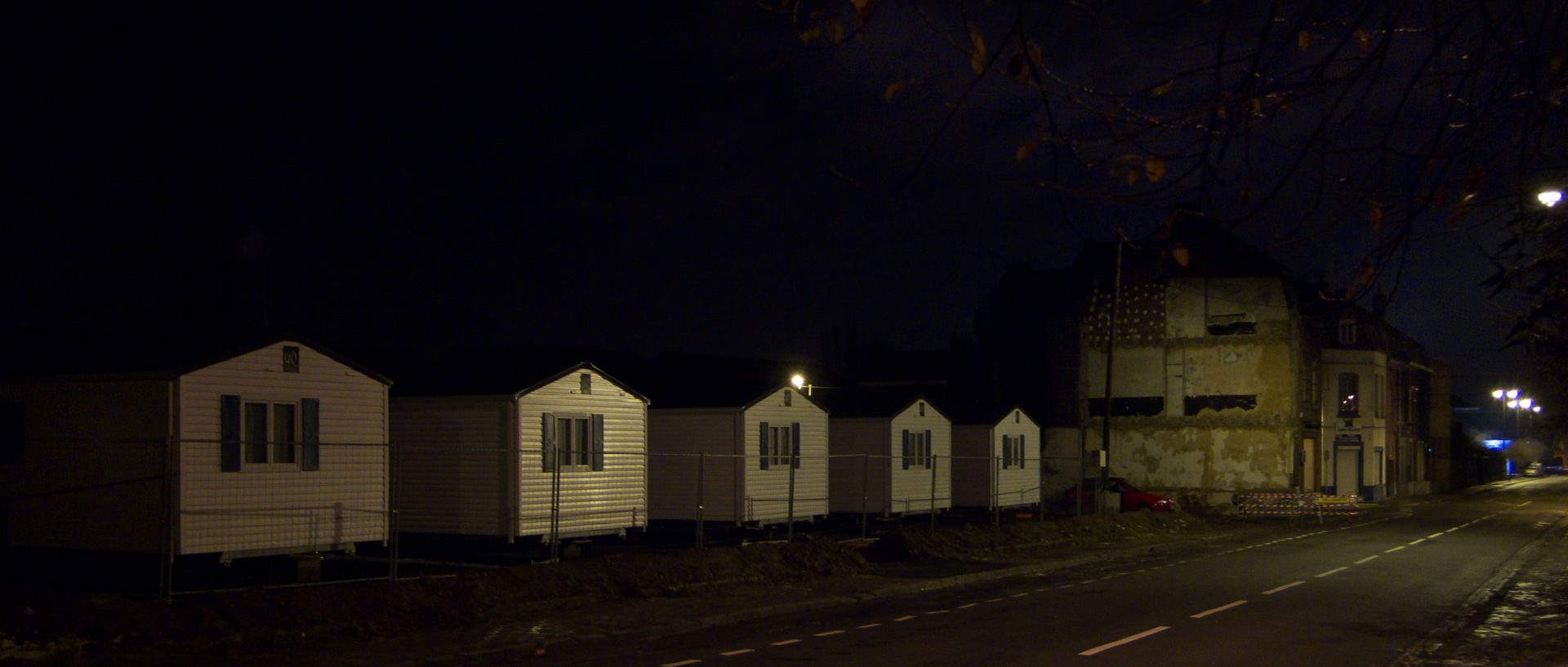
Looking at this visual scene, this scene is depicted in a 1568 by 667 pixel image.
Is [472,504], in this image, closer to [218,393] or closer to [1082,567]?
[218,393]

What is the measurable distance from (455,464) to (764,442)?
349 inches

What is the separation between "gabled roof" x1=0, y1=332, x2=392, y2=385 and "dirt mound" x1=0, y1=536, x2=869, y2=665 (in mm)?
8014

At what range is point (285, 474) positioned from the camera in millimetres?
22703

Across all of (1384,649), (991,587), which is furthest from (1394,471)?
(1384,649)

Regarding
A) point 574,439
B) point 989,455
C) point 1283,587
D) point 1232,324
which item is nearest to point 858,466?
point 989,455

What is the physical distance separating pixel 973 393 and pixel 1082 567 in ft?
144

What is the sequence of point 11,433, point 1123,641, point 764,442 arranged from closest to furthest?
point 1123,641
point 11,433
point 764,442

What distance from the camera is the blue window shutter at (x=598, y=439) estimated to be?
28.5 meters

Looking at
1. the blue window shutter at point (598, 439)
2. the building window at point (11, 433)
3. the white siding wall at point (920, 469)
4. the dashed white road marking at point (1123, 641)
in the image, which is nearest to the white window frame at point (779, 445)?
the white siding wall at point (920, 469)

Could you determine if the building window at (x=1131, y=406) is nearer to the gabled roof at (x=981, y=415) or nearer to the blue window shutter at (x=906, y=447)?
the gabled roof at (x=981, y=415)

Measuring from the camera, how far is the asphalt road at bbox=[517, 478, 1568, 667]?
A: 13.5 meters

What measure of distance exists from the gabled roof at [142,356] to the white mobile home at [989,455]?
2326cm

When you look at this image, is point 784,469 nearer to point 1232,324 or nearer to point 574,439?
point 574,439

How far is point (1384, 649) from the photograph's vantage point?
46.6 feet
